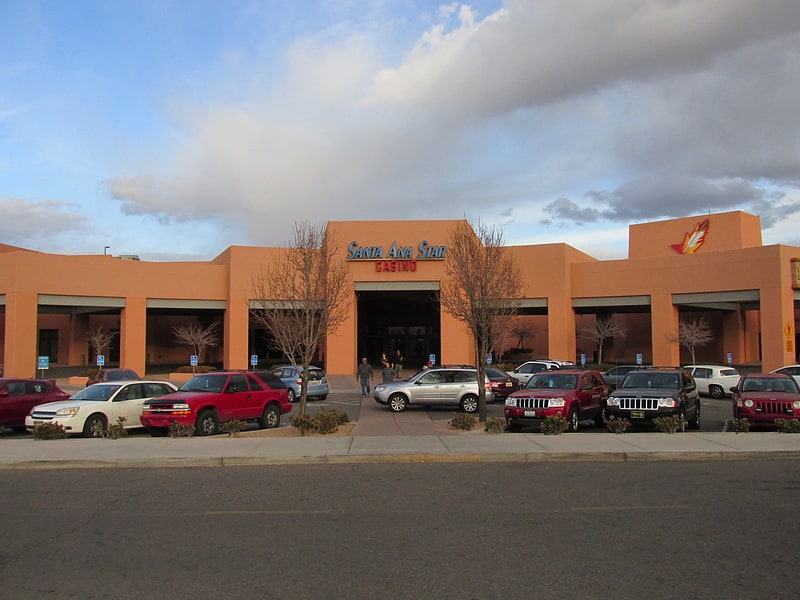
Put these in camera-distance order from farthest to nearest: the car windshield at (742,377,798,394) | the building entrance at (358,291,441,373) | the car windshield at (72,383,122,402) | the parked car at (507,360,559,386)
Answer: the building entrance at (358,291,441,373), the parked car at (507,360,559,386), the car windshield at (742,377,798,394), the car windshield at (72,383,122,402)

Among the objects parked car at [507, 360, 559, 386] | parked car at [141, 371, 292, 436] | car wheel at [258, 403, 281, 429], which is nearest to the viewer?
parked car at [141, 371, 292, 436]

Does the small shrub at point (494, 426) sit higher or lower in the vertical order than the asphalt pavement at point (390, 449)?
higher

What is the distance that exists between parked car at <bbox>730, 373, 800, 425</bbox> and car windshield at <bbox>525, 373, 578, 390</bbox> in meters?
3.89

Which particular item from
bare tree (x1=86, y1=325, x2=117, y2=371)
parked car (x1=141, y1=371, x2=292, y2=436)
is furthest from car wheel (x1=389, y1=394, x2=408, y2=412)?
bare tree (x1=86, y1=325, x2=117, y2=371)

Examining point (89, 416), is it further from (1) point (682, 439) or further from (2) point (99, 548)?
(1) point (682, 439)

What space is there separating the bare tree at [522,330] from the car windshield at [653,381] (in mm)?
32404

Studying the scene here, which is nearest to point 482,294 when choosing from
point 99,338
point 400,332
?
point 99,338

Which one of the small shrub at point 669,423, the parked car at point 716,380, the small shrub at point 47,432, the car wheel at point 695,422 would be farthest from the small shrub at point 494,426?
the parked car at point 716,380

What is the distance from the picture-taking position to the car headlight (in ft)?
51.2

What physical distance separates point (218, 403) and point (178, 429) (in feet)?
4.36

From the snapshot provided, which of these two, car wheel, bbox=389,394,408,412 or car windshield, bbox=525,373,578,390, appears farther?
car wheel, bbox=389,394,408,412

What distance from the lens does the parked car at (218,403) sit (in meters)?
15.6

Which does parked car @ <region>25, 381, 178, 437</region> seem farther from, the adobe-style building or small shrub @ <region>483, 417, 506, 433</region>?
the adobe-style building

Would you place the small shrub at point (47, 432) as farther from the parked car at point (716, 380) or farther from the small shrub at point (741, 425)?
the parked car at point (716, 380)
